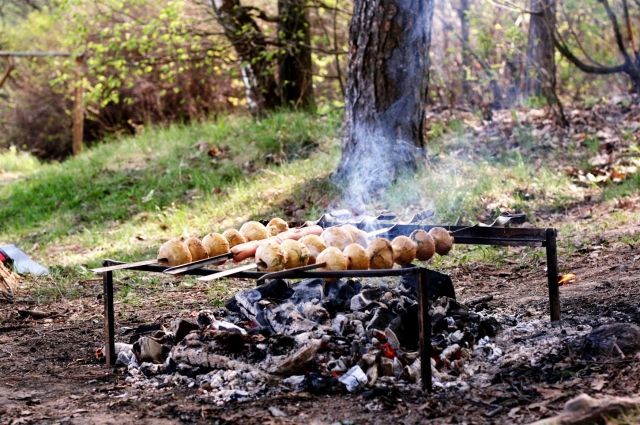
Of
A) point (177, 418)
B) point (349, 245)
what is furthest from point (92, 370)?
point (349, 245)

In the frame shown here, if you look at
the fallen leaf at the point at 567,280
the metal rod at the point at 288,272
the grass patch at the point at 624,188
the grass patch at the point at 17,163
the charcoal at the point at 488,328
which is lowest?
the grass patch at the point at 17,163

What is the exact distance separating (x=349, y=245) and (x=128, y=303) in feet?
9.04

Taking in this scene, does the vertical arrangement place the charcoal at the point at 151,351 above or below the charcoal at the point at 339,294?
below

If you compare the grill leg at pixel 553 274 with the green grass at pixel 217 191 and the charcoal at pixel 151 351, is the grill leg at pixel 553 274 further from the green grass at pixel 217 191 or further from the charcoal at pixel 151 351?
the green grass at pixel 217 191

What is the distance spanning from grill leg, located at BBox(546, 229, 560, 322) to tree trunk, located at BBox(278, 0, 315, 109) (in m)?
7.63

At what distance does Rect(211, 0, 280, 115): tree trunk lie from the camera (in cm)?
1168

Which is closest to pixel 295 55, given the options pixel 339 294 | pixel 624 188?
pixel 624 188

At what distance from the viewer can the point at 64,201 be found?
36.6 ft

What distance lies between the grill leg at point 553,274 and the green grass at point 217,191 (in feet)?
7.16

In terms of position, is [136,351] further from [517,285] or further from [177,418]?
[517,285]

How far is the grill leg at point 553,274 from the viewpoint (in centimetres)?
423

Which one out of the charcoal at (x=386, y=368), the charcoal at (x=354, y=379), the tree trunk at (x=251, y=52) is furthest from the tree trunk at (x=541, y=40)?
the charcoal at (x=354, y=379)

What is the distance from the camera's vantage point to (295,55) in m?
12.0

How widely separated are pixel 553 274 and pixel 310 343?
139 centimetres
